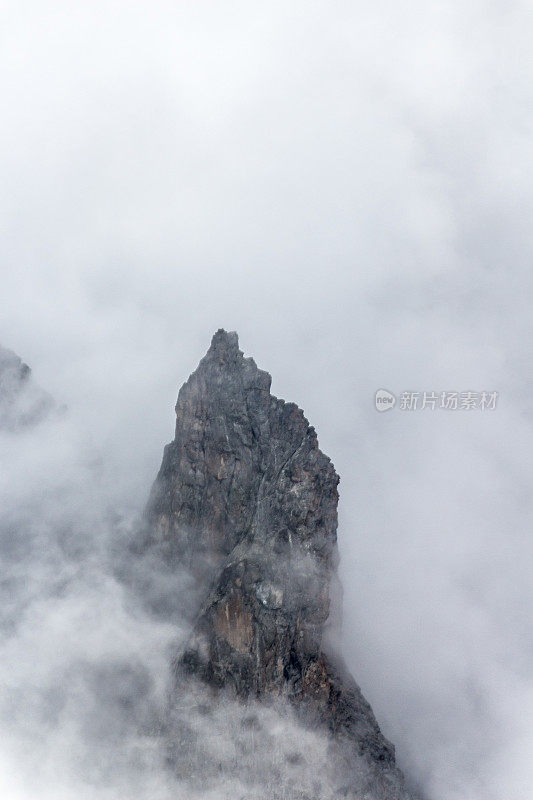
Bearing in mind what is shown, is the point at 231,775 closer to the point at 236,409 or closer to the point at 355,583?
the point at 236,409

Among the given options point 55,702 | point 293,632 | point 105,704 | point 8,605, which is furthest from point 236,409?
point 8,605

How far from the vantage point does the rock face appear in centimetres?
11000

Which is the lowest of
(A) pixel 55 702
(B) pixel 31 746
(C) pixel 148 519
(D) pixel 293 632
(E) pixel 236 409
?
(B) pixel 31 746

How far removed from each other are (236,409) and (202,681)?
5281 centimetres

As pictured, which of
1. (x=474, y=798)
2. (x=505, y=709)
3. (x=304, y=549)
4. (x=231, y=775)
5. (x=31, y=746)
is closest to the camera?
(x=231, y=775)

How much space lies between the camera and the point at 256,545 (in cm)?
11762

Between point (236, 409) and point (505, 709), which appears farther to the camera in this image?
point (505, 709)

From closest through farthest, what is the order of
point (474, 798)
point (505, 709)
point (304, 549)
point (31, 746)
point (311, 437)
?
point (304, 549) → point (311, 437) → point (31, 746) → point (474, 798) → point (505, 709)

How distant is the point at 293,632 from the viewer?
11069 centimetres

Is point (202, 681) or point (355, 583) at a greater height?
point (355, 583)

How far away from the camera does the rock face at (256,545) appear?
110000 millimetres

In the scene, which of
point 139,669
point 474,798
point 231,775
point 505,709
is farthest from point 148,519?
point 505,709

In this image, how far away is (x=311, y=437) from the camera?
125m

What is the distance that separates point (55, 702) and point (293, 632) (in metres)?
62.6
